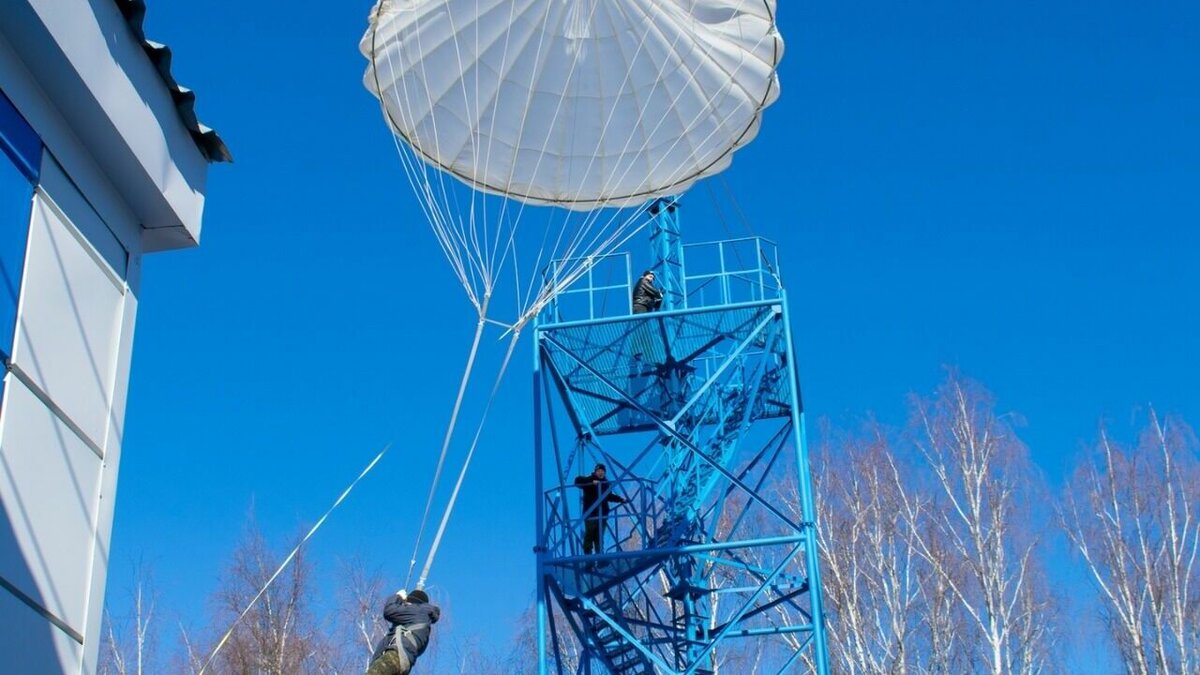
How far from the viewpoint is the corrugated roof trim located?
8602mm

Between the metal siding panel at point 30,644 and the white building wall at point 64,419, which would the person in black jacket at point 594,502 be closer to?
the white building wall at point 64,419

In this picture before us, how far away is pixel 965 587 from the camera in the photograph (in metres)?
25.3

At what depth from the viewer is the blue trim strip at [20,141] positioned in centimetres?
750

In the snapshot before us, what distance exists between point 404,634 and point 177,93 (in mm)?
4444

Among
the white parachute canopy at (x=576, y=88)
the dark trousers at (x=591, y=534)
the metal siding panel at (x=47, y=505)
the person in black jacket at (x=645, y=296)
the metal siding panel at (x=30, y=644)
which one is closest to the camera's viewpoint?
the metal siding panel at (x=30, y=644)

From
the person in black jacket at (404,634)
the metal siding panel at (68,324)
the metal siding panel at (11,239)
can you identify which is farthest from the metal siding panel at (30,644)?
the person in black jacket at (404,634)

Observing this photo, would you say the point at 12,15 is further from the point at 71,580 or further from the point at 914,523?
the point at 914,523

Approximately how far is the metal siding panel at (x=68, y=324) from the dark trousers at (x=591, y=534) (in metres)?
9.40

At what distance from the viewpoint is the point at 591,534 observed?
17500 millimetres

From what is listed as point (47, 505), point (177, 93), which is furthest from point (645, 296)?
point (47, 505)

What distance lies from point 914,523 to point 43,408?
2056 centimetres

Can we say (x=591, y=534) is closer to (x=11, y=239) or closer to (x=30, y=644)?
(x=30, y=644)

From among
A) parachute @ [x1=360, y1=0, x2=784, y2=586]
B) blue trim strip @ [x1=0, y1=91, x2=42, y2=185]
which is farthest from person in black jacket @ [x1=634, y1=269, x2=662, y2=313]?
blue trim strip @ [x1=0, y1=91, x2=42, y2=185]

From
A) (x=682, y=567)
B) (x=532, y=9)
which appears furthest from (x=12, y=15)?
(x=682, y=567)
